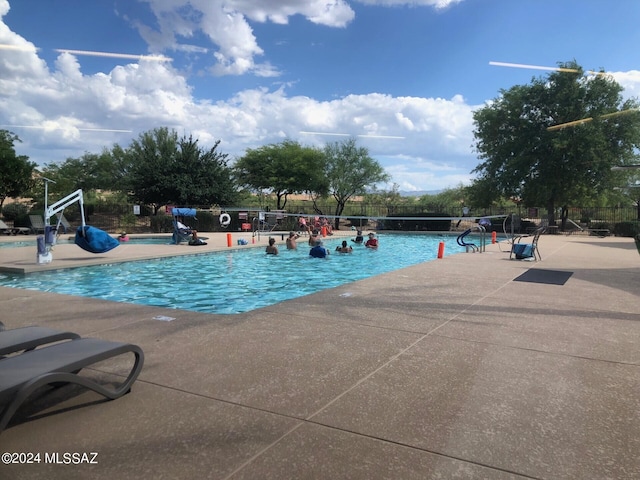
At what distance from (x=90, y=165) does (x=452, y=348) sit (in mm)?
61428

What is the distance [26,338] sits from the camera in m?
3.92

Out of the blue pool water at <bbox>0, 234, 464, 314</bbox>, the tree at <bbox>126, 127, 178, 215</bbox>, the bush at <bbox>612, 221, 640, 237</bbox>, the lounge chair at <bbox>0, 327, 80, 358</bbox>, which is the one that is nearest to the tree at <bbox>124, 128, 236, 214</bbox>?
the tree at <bbox>126, 127, 178, 215</bbox>

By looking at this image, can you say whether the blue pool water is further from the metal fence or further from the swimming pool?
the metal fence

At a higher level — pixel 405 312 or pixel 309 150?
pixel 309 150

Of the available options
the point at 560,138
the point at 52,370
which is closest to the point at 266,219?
the point at 560,138

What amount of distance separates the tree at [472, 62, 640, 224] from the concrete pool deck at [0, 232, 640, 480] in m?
28.3

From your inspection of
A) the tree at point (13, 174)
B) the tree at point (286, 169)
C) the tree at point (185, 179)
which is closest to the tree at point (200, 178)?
the tree at point (185, 179)

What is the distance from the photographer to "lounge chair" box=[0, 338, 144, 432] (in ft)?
9.11

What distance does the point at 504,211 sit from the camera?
4134 centimetres

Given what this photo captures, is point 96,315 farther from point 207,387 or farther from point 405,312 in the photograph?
point 405,312

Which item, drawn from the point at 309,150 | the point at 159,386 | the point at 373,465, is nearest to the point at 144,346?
the point at 159,386

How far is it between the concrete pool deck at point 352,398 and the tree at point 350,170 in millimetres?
34427

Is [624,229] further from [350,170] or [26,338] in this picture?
[26,338]

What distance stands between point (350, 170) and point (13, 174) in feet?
85.0
